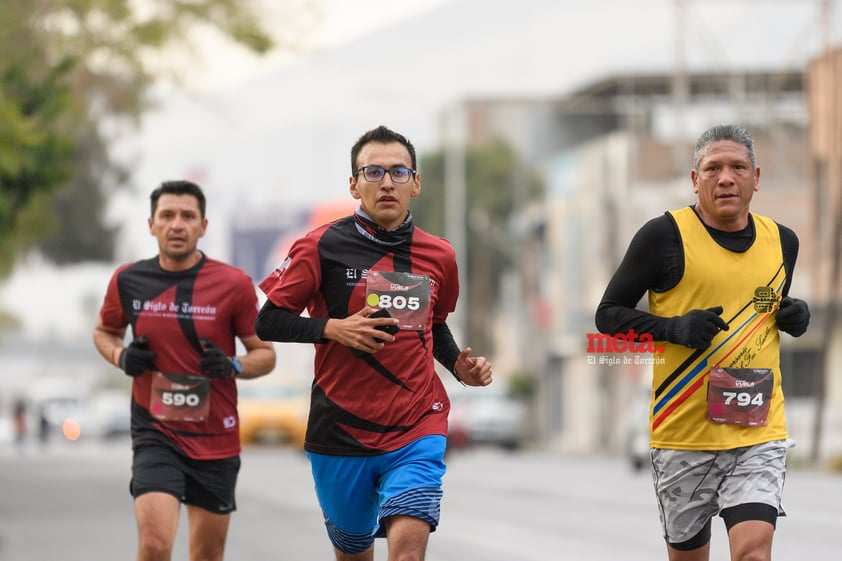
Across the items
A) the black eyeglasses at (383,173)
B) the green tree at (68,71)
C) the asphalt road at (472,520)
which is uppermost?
the green tree at (68,71)

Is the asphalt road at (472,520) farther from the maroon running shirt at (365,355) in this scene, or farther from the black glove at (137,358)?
the maroon running shirt at (365,355)

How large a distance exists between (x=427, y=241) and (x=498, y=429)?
4338 centimetres

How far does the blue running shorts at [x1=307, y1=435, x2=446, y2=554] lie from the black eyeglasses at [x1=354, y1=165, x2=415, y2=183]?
3.42 ft

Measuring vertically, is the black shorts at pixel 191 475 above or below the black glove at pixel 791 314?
below

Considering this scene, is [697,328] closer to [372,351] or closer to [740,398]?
[740,398]

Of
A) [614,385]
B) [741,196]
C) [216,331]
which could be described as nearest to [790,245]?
[741,196]

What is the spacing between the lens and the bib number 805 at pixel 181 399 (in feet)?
28.8

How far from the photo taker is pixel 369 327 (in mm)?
7090

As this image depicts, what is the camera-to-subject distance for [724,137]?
289 inches

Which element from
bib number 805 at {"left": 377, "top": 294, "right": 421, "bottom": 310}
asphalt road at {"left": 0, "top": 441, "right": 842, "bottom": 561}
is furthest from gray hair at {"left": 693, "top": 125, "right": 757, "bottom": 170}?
asphalt road at {"left": 0, "top": 441, "right": 842, "bottom": 561}

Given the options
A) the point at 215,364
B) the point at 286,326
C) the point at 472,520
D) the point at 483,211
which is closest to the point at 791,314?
the point at 286,326

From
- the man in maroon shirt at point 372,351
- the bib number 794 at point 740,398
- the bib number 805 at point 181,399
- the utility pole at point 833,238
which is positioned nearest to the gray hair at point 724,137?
the bib number 794 at point 740,398

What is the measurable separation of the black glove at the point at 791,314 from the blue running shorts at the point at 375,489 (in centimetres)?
143

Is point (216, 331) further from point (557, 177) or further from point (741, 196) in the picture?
point (557, 177)
